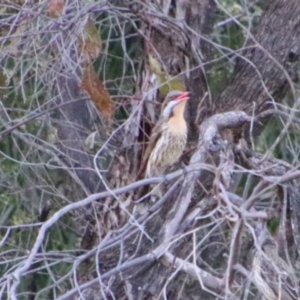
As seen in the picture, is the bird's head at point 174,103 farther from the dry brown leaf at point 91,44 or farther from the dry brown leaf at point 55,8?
the dry brown leaf at point 55,8

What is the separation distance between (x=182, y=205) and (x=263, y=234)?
30cm

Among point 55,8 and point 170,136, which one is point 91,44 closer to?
point 55,8

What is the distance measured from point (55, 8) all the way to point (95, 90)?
39cm

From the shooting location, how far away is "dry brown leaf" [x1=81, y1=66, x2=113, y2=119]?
4.58m

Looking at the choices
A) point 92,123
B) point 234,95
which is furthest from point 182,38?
point 92,123

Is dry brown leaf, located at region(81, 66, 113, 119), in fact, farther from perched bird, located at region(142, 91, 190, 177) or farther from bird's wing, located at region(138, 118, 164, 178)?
bird's wing, located at region(138, 118, 164, 178)

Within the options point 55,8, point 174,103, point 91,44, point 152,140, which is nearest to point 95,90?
point 91,44

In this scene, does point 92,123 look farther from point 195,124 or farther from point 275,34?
point 275,34

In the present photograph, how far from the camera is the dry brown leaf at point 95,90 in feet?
15.0

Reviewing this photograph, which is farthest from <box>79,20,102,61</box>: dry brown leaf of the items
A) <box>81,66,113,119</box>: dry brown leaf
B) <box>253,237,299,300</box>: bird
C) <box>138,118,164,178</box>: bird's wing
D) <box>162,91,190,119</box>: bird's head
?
<box>253,237,299,300</box>: bird

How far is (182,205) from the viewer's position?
3904 millimetres

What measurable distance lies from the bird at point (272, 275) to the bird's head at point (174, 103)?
146 cm

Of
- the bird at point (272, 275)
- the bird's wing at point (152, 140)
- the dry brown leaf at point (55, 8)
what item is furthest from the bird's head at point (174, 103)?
the bird at point (272, 275)

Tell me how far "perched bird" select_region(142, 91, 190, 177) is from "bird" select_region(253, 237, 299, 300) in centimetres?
152
